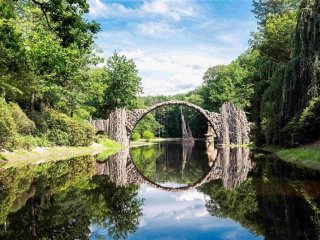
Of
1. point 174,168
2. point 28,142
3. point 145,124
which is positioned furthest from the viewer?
point 145,124

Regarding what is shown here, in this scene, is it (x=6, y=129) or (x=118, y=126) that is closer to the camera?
(x=6, y=129)

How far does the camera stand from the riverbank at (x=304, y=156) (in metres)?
15.9

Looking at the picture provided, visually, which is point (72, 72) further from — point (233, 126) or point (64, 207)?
point (233, 126)

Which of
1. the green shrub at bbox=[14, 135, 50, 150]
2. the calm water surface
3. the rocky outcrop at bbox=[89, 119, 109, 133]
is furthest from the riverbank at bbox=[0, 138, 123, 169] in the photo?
the calm water surface

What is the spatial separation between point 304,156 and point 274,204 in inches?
406

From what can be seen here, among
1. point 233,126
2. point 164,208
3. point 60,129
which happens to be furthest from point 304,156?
point 233,126

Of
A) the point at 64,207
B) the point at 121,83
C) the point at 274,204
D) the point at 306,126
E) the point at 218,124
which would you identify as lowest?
the point at 64,207

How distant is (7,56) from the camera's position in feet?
51.0

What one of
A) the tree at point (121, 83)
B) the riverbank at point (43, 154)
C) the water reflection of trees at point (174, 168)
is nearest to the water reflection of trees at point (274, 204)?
the water reflection of trees at point (174, 168)

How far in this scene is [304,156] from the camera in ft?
59.1

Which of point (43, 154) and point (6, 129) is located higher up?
point (6, 129)

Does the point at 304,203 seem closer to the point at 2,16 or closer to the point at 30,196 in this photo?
the point at 30,196

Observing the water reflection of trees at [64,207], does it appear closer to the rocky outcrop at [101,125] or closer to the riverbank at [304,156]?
the riverbank at [304,156]

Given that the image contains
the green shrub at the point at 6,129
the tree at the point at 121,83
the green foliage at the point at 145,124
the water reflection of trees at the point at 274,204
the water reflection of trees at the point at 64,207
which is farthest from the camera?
the green foliage at the point at 145,124
